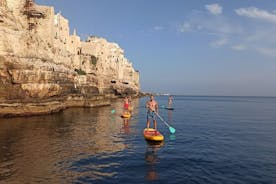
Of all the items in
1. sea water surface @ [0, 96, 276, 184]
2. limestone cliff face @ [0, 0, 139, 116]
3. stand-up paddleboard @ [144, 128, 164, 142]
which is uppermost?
limestone cliff face @ [0, 0, 139, 116]

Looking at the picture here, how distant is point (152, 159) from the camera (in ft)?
51.3

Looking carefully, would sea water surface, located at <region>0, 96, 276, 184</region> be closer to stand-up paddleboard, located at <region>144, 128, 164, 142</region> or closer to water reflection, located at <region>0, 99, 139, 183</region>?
water reflection, located at <region>0, 99, 139, 183</region>

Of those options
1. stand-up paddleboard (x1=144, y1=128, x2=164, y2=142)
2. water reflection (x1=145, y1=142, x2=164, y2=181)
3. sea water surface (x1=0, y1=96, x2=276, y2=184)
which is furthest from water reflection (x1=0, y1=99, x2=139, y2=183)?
stand-up paddleboard (x1=144, y1=128, x2=164, y2=142)

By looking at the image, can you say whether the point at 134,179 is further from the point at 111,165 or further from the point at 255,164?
the point at 255,164

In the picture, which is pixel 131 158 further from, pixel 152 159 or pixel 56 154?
pixel 56 154

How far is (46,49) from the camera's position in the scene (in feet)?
149

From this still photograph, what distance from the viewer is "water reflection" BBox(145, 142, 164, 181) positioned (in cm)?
1269

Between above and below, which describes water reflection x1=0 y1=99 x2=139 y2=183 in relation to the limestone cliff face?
below

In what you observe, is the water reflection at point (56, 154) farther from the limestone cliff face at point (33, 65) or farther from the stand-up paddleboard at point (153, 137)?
the limestone cliff face at point (33, 65)

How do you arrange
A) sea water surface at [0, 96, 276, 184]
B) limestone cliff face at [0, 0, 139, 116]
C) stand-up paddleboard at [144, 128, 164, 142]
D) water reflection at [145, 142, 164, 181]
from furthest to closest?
1. limestone cliff face at [0, 0, 139, 116]
2. stand-up paddleboard at [144, 128, 164, 142]
3. water reflection at [145, 142, 164, 181]
4. sea water surface at [0, 96, 276, 184]

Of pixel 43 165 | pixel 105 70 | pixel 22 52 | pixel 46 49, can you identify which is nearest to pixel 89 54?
pixel 105 70

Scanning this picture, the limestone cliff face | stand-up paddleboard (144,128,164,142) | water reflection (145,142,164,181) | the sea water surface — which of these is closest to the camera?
the sea water surface

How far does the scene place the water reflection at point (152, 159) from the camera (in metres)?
12.7

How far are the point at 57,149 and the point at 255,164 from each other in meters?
12.8
